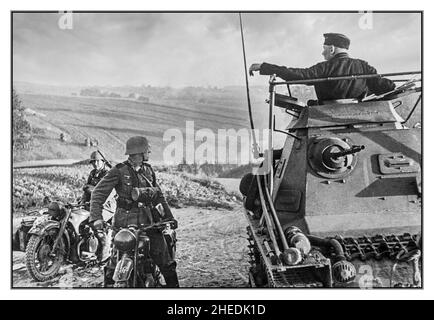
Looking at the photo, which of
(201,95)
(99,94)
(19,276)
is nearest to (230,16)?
(201,95)

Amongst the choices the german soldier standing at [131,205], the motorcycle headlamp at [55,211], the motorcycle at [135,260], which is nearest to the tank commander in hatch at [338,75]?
the german soldier standing at [131,205]

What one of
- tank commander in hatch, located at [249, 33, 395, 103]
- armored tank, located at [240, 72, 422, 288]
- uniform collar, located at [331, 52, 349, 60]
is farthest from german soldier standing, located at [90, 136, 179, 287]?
uniform collar, located at [331, 52, 349, 60]

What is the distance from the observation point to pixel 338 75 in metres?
7.07

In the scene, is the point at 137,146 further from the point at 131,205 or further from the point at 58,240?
the point at 58,240

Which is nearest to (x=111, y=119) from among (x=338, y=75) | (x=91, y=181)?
(x=91, y=181)

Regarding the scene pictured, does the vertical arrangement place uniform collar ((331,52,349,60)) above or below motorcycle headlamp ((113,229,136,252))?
above

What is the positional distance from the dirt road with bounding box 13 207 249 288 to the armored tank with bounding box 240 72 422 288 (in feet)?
4.31

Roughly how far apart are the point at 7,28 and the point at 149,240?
3.97 meters

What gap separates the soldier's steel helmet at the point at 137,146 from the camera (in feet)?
25.9

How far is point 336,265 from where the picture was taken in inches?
201

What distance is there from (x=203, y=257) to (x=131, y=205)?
1727mm

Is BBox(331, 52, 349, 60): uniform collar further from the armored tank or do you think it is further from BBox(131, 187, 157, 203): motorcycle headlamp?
BBox(131, 187, 157, 203): motorcycle headlamp

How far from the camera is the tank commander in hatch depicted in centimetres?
700
